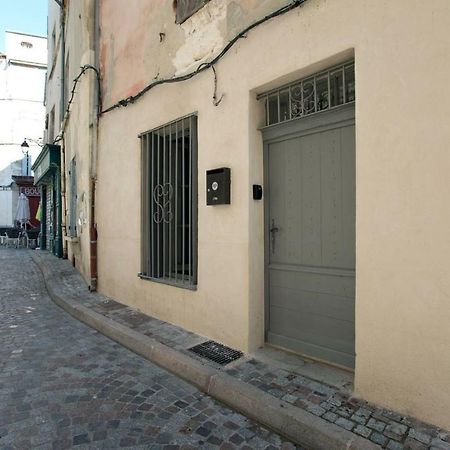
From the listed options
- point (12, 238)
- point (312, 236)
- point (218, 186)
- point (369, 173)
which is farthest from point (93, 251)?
point (12, 238)

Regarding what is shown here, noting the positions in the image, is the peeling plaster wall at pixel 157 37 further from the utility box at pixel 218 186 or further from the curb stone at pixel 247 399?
the curb stone at pixel 247 399

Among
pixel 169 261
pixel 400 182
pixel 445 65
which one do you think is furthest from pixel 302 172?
pixel 169 261

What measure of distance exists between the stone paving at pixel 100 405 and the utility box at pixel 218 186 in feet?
6.21

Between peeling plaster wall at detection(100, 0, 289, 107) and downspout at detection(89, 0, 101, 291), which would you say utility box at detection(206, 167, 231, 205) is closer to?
peeling plaster wall at detection(100, 0, 289, 107)

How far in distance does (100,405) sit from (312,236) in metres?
2.43

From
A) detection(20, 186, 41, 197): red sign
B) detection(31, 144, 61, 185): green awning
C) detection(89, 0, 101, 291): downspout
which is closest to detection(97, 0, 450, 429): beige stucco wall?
detection(89, 0, 101, 291): downspout

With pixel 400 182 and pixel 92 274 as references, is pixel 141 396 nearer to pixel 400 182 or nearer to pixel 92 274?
pixel 400 182

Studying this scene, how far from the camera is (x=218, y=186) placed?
13.5 feet

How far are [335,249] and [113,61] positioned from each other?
5283mm

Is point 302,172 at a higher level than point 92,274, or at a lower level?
higher

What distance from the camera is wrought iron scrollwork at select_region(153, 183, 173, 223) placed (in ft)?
17.3

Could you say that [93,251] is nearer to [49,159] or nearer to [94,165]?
[94,165]

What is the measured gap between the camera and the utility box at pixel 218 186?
4.05 meters

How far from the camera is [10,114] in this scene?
23797 mm
